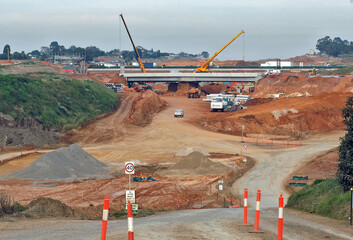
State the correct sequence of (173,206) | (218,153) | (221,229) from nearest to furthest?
(221,229) → (173,206) → (218,153)

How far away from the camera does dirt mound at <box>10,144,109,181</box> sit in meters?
42.0

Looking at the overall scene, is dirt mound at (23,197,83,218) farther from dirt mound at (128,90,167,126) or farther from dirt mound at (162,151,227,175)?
dirt mound at (128,90,167,126)

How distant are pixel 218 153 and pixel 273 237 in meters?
44.1

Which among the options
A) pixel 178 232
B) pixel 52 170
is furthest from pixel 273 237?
pixel 52 170

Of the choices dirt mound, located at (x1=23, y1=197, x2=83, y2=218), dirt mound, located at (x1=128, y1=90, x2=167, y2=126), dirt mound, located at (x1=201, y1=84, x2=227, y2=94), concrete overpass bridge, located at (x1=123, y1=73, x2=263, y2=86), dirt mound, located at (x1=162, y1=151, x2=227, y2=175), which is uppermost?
concrete overpass bridge, located at (x1=123, y1=73, x2=263, y2=86)

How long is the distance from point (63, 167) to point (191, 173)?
11.1m

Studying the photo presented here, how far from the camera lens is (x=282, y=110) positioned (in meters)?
80.0

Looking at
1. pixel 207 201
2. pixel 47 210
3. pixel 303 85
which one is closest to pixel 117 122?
pixel 207 201

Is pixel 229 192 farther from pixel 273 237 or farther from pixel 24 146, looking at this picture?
pixel 24 146

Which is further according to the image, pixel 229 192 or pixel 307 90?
pixel 307 90

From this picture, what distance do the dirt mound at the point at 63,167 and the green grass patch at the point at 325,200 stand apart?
24.3 meters

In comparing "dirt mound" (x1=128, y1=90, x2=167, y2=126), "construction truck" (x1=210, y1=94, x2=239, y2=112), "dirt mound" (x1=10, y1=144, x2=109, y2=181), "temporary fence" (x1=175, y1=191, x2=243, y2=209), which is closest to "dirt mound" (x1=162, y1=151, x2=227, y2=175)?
"dirt mound" (x1=10, y1=144, x2=109, y2=181)

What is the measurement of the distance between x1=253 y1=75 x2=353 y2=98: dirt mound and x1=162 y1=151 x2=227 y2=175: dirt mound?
72.2 meters

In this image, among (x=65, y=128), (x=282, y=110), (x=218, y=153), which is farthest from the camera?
(x=282, y=110)
